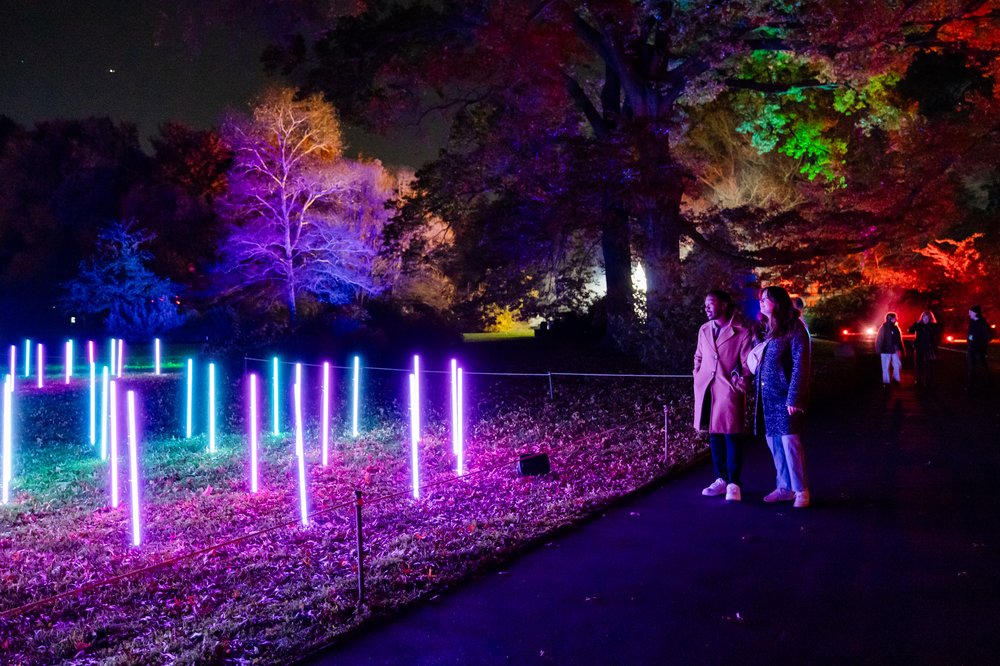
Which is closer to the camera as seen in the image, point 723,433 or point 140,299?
point 723,433

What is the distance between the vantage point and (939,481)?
28.0 ft

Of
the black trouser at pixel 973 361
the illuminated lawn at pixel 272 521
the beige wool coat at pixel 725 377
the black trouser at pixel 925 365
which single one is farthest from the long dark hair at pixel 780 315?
the black trouser at pixel 925 365

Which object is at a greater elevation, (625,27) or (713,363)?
(625,27)

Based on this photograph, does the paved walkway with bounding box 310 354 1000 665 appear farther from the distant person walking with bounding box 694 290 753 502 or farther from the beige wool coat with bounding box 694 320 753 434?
the beige wool coat with bounding box 694 320 753 434

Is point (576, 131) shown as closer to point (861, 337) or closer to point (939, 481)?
point (939, 481)

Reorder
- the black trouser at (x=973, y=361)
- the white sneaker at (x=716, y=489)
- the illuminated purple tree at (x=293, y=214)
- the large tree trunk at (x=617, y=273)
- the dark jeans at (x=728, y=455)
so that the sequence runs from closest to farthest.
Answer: the dark jeans at (x=728, y=455) < the white sneaker at (x=716, y=489) < the black trouser at (x=973, y=361) < the large tree trunk at (x=617, y=273) < the illuminated purple tree at (x=293, y=214)

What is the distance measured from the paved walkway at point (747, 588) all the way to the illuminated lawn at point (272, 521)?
42 cm

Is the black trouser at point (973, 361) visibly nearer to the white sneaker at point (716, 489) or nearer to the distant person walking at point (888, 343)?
the distant person walking at point (888, 343)

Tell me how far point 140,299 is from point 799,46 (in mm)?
28433

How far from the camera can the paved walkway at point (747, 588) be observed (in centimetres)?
460

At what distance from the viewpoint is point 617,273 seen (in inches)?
922

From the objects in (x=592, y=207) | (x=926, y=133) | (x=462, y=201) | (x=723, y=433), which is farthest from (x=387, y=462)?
(x=926, y=133)

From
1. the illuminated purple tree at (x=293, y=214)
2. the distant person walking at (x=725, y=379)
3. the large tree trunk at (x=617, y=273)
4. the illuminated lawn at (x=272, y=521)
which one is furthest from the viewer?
the illuminated purple tree at (x=293, y=214)

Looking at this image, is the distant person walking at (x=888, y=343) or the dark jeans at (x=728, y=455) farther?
the distant person walking at (x=888, y=343)
